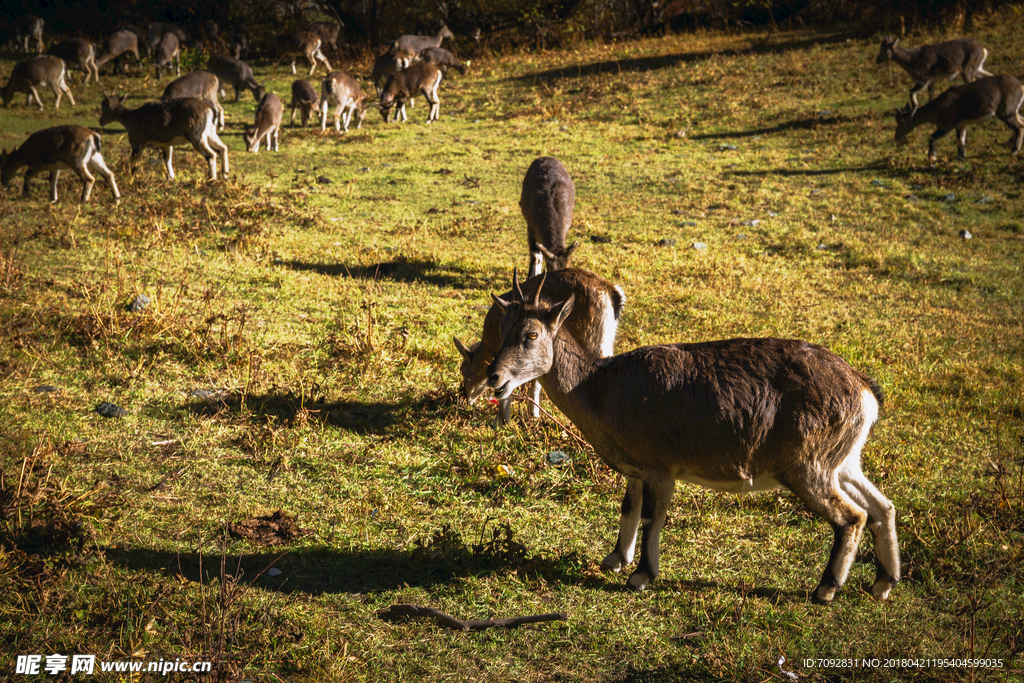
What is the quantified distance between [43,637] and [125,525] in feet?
3.43

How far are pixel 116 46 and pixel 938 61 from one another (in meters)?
22.4

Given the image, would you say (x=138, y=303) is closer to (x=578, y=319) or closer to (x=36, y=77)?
(x=578, y=319)

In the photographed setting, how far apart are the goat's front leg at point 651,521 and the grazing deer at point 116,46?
80.2ft

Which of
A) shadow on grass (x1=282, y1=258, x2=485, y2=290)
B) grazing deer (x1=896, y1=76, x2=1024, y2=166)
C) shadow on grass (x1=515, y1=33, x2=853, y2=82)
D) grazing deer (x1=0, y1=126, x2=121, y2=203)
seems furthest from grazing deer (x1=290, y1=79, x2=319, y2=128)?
grazing deer (x1=896, y1=76, x2=1024, y2=166)

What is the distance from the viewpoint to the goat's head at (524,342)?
13.5 feet

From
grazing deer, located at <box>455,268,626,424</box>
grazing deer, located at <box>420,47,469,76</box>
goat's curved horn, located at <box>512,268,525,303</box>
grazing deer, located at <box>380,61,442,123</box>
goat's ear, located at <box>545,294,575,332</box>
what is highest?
grazing deer, located at <box>420,47,469,76</box>

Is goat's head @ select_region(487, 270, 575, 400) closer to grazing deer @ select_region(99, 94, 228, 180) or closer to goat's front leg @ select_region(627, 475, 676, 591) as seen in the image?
goat's front leg @ select_region(627, 475, 676, 591)

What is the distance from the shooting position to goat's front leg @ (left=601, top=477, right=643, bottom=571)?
4.20 meters

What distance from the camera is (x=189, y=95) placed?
17359 mm

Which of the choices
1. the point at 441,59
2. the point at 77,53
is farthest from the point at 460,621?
the point at 77,53

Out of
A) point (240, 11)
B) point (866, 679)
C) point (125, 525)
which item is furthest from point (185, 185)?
point (240, 11)

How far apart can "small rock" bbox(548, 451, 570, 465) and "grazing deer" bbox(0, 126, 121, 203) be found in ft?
29.5

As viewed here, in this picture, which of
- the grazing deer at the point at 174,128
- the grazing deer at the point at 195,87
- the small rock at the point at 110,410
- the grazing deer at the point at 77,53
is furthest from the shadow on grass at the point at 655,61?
the small rock at the point at 110,410

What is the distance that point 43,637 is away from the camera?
3617 millimetres
